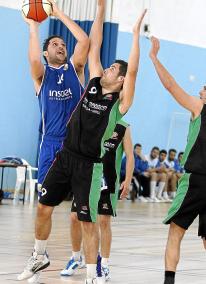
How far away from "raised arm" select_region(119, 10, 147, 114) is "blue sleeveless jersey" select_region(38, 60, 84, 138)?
1.99 ft

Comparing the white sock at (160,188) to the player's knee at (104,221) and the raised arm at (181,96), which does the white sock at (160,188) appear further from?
the raised arm at (181,96)

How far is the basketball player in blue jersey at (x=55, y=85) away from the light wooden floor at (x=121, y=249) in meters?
1.08

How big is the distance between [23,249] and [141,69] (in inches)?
487

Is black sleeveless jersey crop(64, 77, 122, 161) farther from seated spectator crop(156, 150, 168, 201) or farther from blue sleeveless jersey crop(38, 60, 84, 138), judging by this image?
seated spectator crop(156, 150, 168, 201)

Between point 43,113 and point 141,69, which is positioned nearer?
point 43,113

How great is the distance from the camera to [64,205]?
53.3 ft

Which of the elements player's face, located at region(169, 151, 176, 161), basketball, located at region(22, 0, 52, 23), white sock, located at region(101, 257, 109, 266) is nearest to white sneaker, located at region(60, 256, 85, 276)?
white sock, located at region(101, 257, 109, 266)

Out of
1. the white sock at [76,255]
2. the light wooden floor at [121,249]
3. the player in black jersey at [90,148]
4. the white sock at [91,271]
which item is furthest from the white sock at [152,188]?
the white sock at [91,271]

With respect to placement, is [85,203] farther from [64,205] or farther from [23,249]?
[64,205]

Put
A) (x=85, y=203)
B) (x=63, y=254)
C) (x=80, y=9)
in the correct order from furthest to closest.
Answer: (x=80, y=9), (x=63, y=254), (x=85, y=203)

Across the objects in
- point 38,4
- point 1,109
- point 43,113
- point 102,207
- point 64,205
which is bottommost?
point 64,205

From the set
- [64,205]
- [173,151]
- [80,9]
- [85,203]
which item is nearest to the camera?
[85,203]

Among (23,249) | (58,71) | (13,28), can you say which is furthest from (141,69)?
(58,71)

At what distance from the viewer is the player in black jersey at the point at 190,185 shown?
566 centimetres
